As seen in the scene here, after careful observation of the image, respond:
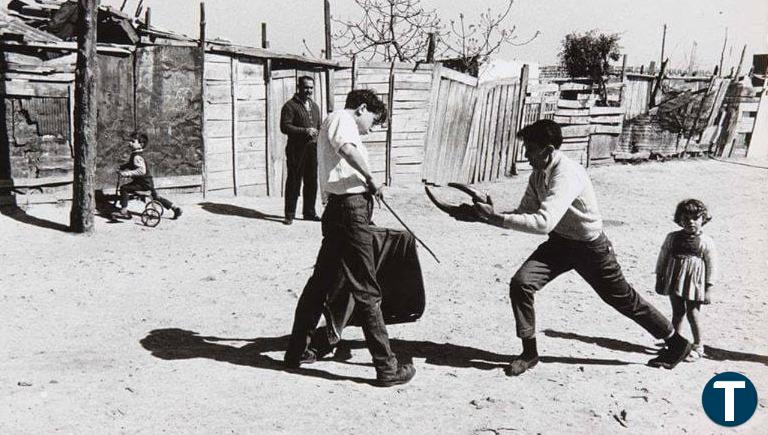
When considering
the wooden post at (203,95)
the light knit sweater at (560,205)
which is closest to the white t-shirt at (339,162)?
the light knit sweater at (560,205)

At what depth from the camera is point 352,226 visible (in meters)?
4.54

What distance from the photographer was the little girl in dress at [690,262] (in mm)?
5066

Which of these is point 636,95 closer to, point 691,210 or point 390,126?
point 390,126

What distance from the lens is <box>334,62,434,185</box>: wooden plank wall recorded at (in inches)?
491

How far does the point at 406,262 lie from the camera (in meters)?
5.02

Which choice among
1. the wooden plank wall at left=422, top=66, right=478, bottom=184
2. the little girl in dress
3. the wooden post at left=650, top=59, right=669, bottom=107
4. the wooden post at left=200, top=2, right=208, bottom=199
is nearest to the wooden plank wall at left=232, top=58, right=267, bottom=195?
the wooden post at left=200, top=2, right=208, bottom=199

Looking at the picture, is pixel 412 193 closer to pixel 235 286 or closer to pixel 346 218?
pixel 235 286

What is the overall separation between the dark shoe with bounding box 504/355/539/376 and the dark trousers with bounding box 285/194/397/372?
0.80 metres

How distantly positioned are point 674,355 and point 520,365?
1080 mm

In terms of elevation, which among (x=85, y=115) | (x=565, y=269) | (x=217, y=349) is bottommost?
(x=217, y=349)

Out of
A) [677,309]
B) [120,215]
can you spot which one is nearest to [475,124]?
[120,215]

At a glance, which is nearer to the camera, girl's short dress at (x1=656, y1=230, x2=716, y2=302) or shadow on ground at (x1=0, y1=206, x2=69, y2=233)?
girl's short dress at (x1=656, y1=230, x2=716, y2=302)

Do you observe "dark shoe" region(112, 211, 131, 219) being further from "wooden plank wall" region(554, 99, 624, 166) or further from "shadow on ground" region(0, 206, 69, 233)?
"wooden plank wall" region(554, 99, 624, 166)

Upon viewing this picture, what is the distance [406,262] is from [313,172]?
4.86 meters
